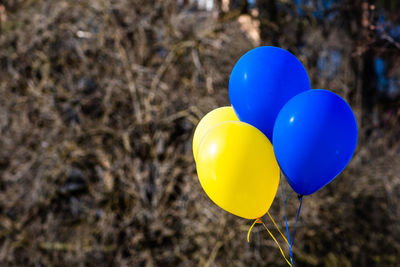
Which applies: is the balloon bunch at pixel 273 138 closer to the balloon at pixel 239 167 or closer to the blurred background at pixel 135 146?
the balloon at pixel 239 167

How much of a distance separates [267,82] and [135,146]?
2995 millimetres

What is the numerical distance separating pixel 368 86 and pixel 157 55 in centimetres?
308

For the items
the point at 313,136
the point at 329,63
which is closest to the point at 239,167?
the point at 313,136

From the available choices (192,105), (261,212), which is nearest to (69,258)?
(192,105)

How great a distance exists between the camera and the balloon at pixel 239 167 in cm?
178

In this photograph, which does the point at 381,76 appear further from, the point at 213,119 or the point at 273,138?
the point at 273,138

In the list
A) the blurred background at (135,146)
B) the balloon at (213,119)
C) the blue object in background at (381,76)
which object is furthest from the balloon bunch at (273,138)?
the blue object in background at (381,76)

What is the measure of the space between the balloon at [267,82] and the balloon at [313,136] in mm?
120

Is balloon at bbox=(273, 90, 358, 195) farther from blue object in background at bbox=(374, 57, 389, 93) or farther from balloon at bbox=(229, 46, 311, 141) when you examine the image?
blue object in background at bbox=(374, 57, 389, 93)

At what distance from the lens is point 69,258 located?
14.8 ft

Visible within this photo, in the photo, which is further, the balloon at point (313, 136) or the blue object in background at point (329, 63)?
the blue object in background at point (329, 63)

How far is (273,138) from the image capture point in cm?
181

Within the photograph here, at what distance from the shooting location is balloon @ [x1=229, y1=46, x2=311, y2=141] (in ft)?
6.08

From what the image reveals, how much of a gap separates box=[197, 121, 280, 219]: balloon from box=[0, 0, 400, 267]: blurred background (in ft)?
8.41
